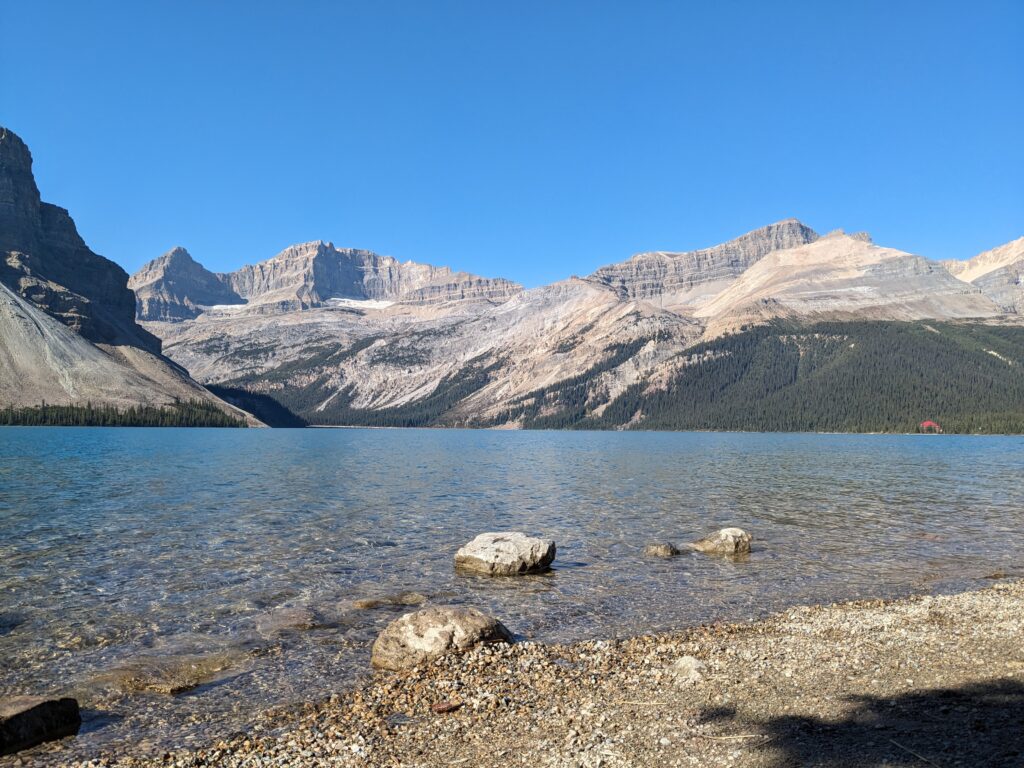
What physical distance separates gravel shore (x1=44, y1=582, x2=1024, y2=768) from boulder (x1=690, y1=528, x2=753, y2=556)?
47.1ft

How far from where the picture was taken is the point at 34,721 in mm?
13695

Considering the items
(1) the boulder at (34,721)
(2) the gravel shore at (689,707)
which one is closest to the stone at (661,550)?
(2) the gravel shore at (689,707)

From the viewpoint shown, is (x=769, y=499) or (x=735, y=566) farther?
(x=769, y=499)

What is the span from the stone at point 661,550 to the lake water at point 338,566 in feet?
3.78

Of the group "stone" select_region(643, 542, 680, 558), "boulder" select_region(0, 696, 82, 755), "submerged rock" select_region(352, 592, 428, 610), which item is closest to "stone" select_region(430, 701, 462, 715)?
"boulder" select_region(0, 696, 82, 755)

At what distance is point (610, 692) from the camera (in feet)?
52.2

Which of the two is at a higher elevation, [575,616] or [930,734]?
[930,734]

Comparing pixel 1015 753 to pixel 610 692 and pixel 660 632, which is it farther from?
pixel 660 632

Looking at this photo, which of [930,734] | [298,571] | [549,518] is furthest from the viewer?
[549,518]

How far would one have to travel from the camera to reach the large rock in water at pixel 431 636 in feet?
61.6

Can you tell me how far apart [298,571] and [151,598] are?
6670 mm

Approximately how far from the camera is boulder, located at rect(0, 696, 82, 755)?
1326cm

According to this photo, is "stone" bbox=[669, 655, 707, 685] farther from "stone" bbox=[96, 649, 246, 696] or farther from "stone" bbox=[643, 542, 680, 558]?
"stone" bbox=[643, 542, 680, 558]

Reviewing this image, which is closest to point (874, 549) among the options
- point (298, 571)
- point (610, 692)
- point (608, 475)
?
point (610, 692)
